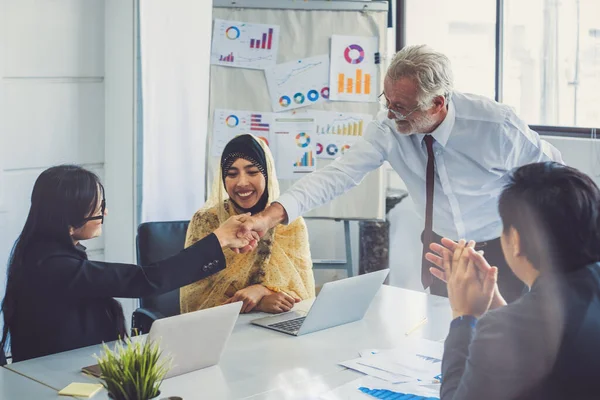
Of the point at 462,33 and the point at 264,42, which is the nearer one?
the point at 264,42

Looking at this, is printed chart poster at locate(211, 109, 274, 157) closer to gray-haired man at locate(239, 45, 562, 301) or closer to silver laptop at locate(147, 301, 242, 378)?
gray-haired man at locate(239, 45, 562, 301)

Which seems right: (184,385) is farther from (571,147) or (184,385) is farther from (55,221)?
(571,147)

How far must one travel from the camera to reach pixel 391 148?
2.83m

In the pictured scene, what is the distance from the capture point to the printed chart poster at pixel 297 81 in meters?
4.20

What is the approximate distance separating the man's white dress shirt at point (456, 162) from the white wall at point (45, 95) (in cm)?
142

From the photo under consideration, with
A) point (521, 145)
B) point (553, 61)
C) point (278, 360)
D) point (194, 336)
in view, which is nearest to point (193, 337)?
point (194, 336)

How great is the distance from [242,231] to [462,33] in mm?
2883

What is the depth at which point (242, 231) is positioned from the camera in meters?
2.61

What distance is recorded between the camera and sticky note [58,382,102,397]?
182cm

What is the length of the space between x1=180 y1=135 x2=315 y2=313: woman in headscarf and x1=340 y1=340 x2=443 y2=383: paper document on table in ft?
2.18

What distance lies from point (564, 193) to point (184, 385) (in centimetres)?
98

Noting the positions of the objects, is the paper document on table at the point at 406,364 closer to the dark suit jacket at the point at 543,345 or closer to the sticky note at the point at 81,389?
the dark suit jacket at the point at 543,345

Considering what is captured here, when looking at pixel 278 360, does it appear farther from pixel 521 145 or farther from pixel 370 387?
pixel 521 145

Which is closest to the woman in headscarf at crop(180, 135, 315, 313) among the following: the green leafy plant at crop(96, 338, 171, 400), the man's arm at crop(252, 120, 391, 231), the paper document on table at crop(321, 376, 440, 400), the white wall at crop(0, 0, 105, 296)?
the man's arm at crop(252, 120, 391, 231)
